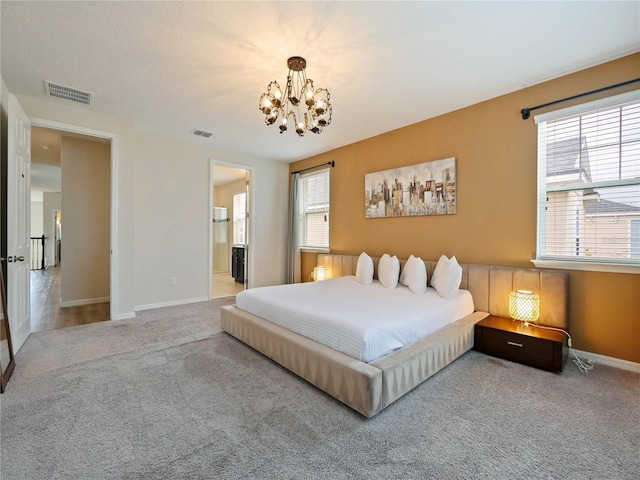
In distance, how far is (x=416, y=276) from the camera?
3398 millimetres

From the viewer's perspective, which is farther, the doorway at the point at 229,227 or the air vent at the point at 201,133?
the doorway at the point at 229,227

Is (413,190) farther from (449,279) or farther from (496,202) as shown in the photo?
(449,279)

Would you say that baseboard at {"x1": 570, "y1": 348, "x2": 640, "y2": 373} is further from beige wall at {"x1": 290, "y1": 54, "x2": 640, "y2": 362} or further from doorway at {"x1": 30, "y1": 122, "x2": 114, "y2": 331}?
doorway at {"x1": 30, "y1": 122, "x2": 114, "y2": 331}

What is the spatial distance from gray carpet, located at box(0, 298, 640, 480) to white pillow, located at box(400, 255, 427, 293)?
901 mm

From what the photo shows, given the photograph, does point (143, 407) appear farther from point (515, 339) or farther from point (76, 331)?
point (515, 339)

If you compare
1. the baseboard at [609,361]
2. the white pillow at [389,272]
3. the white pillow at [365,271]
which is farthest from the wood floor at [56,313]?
the baseboard at [609,361]

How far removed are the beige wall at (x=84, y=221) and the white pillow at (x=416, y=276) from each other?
17.0ft

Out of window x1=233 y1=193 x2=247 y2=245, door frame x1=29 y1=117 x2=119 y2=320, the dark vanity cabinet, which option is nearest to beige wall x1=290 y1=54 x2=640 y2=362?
the dark vanity cabinet

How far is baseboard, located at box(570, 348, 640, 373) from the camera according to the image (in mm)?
2488

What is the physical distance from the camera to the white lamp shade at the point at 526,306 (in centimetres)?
276

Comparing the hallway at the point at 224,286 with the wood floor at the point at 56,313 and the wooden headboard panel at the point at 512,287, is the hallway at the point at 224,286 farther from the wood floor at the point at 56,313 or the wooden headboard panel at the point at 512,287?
the wooden headboard panel at the point at 512,287

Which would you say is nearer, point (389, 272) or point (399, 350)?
point (399, 350)

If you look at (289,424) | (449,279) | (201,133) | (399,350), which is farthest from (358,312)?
(201,133)

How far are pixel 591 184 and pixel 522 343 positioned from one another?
165 cm
